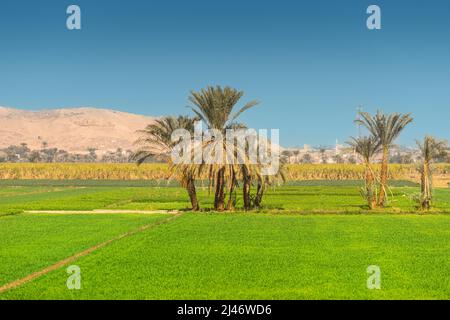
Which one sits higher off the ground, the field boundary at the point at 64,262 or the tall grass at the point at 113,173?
the tall grass at the point at 113,173

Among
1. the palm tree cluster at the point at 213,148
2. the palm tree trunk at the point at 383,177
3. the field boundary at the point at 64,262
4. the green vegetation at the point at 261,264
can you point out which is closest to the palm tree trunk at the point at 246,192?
the palm tree cluster at the point at 213,148

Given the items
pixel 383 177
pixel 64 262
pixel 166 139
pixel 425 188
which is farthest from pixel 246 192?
pixel 64 262

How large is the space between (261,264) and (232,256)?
140 centimetres

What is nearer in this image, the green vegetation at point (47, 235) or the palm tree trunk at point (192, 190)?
the green vegetation at point (47, 235)

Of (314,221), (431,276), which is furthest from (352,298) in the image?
A: (314,221)

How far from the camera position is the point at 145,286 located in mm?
11570

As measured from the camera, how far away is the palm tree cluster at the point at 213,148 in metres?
29.5

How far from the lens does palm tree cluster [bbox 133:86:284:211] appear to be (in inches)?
1163

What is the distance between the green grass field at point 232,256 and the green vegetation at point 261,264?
0.08ft

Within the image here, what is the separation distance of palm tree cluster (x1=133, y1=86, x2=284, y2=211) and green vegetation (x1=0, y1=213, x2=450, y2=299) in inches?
252

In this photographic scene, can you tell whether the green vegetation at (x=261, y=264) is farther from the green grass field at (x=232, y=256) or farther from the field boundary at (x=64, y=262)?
the field boundary at (x=64, y=262)

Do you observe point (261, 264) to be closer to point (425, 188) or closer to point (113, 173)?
point (425, 188)

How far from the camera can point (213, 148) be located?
29469 millimetres
